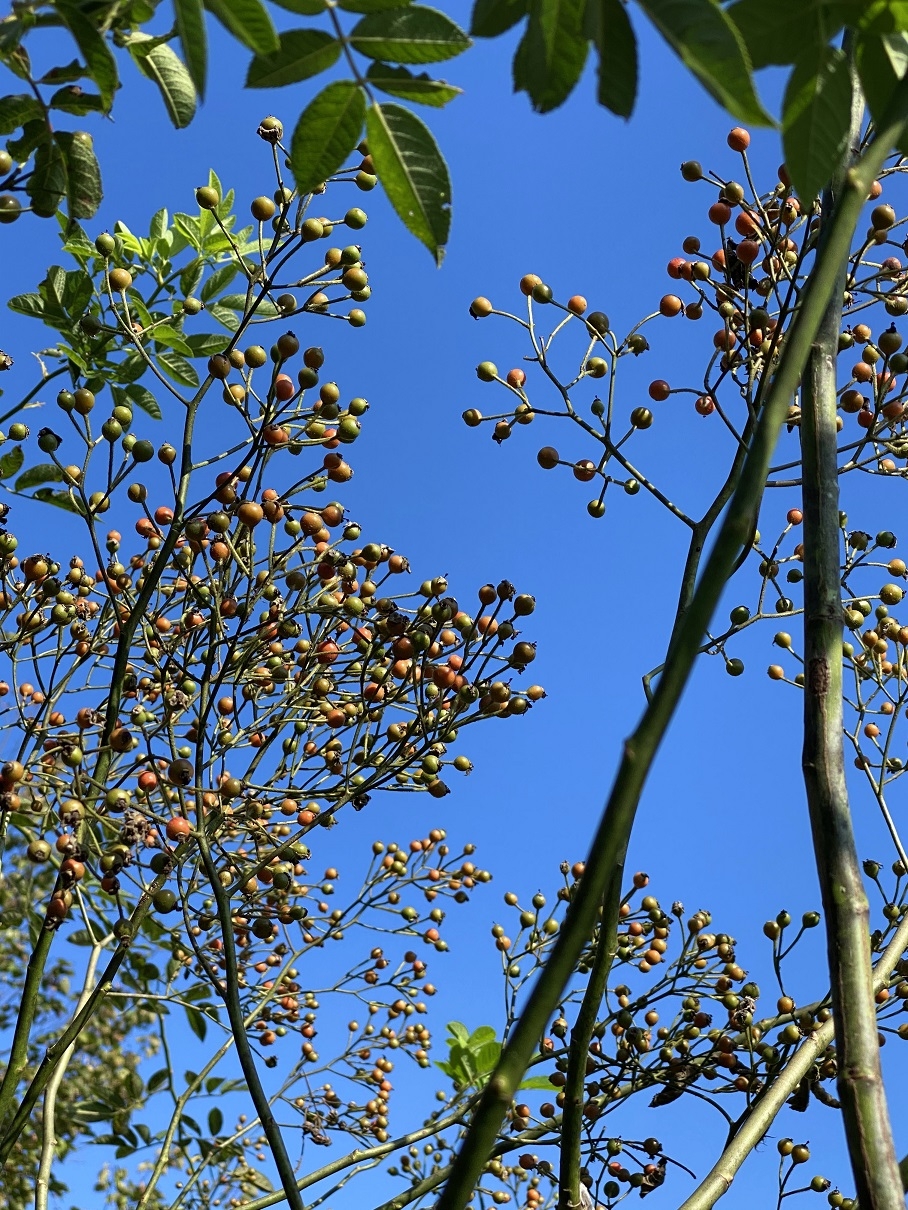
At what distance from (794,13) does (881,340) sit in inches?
87.7

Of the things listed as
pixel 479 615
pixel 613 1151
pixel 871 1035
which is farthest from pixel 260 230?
pixel 613 1151

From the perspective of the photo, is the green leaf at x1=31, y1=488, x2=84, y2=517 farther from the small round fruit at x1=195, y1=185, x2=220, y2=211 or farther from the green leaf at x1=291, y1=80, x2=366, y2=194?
the green leaf at x1=291, y1=80, x2=366, y2=194

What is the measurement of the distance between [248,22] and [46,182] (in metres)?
0.97

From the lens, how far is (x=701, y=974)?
11.5ft

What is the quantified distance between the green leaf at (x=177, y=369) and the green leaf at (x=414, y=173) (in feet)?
5.56

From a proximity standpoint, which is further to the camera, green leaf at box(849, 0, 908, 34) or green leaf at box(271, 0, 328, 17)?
green leaf at box(271, 0, 328, 17)

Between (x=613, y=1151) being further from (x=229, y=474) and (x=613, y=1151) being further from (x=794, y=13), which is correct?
(x=794, y=13)

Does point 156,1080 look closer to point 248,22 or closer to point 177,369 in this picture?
point 177,369

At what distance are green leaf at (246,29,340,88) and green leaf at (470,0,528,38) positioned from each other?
0.69 feet

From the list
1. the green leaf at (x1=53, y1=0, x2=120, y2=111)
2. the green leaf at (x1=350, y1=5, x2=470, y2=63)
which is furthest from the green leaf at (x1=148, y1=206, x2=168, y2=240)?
the green leaf at (x1=350, y1=5, x2=470, y2=63)

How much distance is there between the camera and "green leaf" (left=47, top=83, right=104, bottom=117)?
171 centimetres

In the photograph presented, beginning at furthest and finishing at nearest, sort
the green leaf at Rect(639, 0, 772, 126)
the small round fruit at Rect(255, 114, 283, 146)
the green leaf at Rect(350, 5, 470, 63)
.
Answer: the small round fruit at Rect(255, 114, 283, 146) → the green leaf at Rect(350, 5, 470, 63) → the green leaf at Rect(639, 0, 772, 126)

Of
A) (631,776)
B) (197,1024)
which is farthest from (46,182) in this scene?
(197,1024)

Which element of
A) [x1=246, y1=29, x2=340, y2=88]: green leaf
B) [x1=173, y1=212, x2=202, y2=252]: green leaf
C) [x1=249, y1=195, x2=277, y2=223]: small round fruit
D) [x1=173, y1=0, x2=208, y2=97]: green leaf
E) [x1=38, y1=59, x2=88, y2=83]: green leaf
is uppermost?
[x1=173, y1=212, x2=202, y2=252]: green leaf
